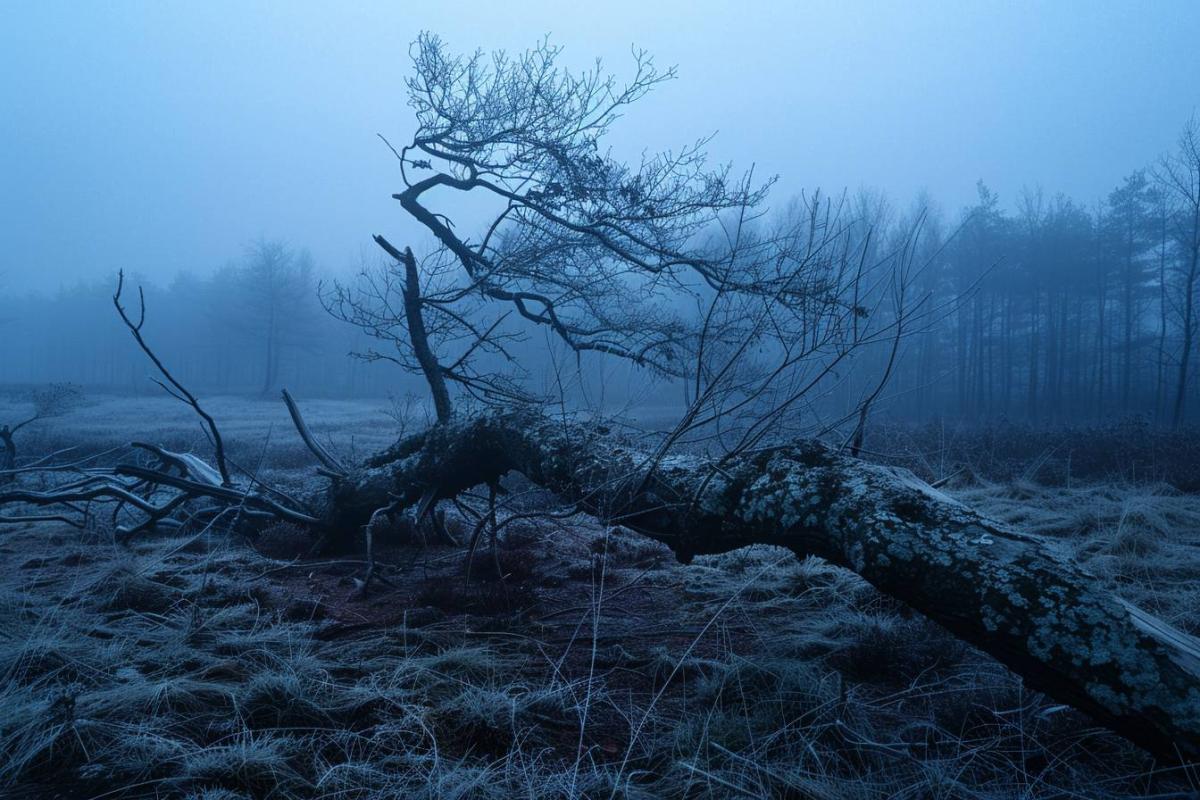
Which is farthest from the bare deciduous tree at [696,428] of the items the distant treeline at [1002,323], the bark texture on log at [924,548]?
the distant treeline at [1002,323]

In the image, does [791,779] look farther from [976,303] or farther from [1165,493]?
[976,303]

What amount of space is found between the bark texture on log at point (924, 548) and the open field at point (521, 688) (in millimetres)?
240

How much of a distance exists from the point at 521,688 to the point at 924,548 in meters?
1.79

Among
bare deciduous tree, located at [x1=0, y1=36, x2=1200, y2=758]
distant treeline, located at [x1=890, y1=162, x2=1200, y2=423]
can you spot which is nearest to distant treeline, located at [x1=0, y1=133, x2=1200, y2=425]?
distant treeline, located at [x1=890, y1=162, x2=1200, y2=423]

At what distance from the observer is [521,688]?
2887 millimetres

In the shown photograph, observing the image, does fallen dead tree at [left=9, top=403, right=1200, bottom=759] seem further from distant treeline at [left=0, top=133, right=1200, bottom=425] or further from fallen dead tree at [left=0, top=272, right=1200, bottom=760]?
distant treeline at [left=0, top=133, right=1200, bottom=425]

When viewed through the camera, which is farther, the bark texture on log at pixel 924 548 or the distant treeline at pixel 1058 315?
the distant treeline at pixel 1058 315

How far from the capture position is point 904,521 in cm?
248

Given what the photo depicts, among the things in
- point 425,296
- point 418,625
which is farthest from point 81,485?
point 418,625

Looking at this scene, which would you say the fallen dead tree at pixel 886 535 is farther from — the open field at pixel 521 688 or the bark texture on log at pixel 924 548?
the open field at pixel 521 688

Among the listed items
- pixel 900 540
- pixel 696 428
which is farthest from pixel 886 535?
pixel 696 428

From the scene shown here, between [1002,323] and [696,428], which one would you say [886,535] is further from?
[1002,323]

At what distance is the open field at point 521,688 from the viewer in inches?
83.7

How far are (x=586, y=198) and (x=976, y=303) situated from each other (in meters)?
25.9
